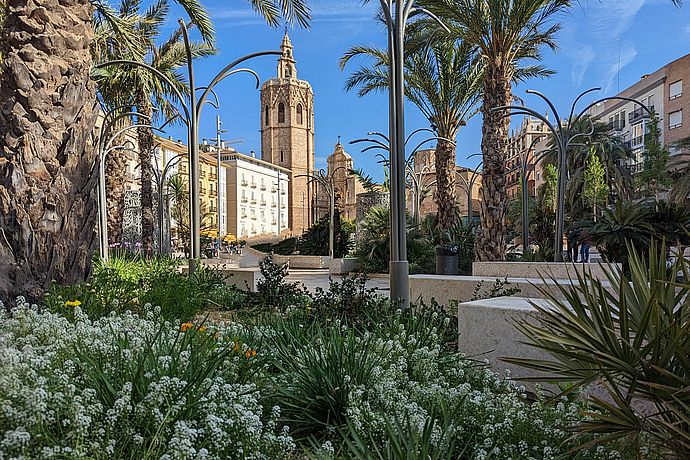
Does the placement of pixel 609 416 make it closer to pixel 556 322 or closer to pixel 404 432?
pixel 556 322

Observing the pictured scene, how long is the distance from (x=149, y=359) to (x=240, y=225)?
89298 millimetres

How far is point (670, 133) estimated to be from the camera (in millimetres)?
48594

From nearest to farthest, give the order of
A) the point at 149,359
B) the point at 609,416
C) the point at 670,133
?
the point at 609,416, the point at 149,359, the point at 670,133

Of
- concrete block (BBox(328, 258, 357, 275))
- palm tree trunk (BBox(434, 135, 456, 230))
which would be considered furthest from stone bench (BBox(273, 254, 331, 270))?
palm tree trunk (BBox(434, 135, 456, 230))

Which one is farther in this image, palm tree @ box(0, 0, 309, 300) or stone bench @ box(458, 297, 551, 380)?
palm tree @ box(0, 0, 309, 300)

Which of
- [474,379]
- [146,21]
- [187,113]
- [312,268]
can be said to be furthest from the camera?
[312,268]

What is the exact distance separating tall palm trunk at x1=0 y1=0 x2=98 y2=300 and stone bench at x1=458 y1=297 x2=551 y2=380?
15.9 feet

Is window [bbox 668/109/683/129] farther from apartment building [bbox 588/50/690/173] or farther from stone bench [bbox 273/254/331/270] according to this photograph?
stone bench [bbox 273/254/331/270]

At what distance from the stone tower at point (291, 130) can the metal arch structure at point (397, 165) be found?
3606 inches

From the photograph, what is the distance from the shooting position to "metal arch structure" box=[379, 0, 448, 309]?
704 centimetres

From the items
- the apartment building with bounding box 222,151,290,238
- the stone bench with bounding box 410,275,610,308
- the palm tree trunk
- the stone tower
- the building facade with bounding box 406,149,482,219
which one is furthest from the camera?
the stone tower

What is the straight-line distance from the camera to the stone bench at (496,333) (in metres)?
4.91

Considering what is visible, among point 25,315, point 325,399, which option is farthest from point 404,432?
point 25,315

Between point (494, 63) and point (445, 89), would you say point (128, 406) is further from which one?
point (445, 89)
